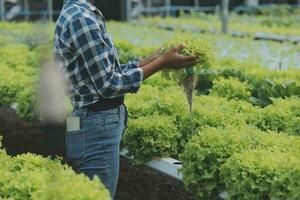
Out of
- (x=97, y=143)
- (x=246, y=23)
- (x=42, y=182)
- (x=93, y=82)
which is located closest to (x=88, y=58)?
(x=93, y=82)

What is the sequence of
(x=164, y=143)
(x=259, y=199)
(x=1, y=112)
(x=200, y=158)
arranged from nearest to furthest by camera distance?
(x=259, y=199), (x=200, y=158), (x=164, y=143), (x=1, y=112)

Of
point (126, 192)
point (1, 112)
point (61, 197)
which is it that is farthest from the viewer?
point (1, 112)

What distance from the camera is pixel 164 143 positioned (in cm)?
512

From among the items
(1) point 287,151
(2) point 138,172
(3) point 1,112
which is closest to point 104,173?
(1) point 287,151

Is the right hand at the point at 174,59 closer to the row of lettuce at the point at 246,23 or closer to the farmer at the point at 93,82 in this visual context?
the farmer at the point at 93,82

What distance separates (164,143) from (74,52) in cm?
169

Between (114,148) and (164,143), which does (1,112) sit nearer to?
(164,143)

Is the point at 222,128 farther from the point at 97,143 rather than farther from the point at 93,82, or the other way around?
the point at 93,82

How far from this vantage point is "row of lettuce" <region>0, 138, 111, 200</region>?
2857 mm

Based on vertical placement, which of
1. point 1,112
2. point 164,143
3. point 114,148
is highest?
point 114,148

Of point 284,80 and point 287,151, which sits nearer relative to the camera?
point 287,151

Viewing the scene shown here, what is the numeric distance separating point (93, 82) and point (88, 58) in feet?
0.47

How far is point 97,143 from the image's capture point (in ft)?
12.3

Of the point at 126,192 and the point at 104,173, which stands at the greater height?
the point at 104,173
